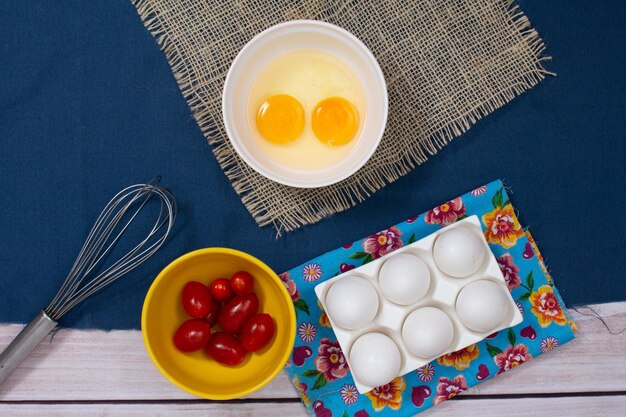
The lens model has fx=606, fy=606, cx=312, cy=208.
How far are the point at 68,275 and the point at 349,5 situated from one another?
1.65 ft

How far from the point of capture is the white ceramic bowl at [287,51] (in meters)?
0.71

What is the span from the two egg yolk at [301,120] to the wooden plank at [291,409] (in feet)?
1.14

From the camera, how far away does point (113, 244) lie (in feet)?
2.59

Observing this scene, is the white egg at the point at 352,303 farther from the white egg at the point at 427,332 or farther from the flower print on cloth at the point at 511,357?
the flower print on cloth at the point at 511,357

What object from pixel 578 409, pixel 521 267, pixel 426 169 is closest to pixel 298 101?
pixel 426 169

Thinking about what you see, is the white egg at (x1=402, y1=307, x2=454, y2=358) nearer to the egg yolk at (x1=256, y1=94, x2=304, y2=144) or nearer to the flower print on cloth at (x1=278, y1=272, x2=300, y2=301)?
the flower print on cloth at (x1=278, y1=272, x2=300, y2=301)

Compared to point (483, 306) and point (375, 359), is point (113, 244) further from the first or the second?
point (483, 306)

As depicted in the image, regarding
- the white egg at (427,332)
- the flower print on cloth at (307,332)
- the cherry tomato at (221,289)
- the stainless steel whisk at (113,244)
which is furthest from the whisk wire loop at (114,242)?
the white egg at (427,332)

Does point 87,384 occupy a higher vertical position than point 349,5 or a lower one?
lower

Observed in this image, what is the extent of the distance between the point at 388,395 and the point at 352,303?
0.16 m

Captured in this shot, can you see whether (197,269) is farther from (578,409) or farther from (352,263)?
(578,409)

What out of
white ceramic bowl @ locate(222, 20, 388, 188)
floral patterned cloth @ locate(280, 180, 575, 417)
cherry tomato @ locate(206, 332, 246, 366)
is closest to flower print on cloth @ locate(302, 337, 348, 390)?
floral patterned cloth @ locate(280, 180, 575, 417)

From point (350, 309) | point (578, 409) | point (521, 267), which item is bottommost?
point (578, 409)

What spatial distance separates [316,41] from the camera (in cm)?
74
